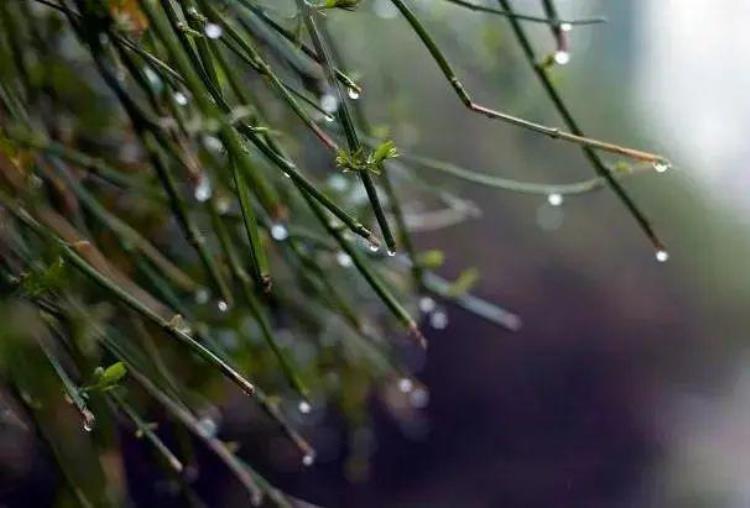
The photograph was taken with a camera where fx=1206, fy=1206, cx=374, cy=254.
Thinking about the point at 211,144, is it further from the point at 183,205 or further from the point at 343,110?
the point at 343,110

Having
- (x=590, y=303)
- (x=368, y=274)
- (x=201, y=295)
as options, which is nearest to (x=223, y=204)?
(x=201, y=295)

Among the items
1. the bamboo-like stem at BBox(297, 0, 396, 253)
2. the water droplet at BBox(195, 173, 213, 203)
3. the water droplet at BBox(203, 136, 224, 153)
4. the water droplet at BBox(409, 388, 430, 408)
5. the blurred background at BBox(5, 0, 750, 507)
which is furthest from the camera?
the blurred background at BBox(5, 0, 750, 507)

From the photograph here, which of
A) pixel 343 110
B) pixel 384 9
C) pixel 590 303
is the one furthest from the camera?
pixel 590 303

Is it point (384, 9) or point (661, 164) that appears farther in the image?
point (384, 9)

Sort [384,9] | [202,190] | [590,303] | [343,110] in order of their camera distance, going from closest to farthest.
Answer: [343,110], [202,190], [384,9], [590,303]

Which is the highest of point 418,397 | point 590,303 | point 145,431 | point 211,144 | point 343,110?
point 590,303

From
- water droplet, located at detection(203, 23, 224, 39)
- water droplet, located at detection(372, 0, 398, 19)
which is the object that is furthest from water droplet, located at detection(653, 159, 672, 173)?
water droplet, located at detection(372, 0, 398, 19)

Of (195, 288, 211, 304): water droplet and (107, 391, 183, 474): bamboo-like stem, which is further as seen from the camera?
(195, 288, 211, 304): water droplet

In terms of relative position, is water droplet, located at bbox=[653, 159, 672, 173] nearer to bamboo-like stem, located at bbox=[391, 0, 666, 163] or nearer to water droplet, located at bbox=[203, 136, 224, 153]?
bamboo-like stem, located at bbox=[391, 0, 666, 163]

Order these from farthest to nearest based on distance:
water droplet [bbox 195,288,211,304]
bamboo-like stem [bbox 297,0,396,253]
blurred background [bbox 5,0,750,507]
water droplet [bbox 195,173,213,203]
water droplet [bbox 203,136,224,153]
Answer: blurred background [bbox 5,0,750,507]
water droplet [bbox 195,288,211,304]
water droplet [bbox 203,136,224,153]
water droplet [bbox 195,173,213,203]
bamboo-like stem [bbox 297,0,396,253]

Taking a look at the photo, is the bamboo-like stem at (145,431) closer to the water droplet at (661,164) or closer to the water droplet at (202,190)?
the water droplet at (202,190)
